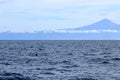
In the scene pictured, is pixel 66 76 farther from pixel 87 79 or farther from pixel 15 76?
pixel 15 76

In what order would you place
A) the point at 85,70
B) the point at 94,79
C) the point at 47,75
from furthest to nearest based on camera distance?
the point at 85,70, the point at 47,75, the point at 94,79

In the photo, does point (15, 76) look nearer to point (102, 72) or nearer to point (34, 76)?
point (34, 76)

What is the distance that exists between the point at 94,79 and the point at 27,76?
262 inches

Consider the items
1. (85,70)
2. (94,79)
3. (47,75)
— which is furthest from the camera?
(85,70)

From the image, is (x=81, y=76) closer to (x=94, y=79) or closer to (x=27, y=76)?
(x=94, y=79)

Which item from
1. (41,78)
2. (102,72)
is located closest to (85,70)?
(102,72)

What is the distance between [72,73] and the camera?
39531mm

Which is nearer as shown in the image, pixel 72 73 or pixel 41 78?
pixel 41 78

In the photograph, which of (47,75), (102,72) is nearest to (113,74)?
(102,72)

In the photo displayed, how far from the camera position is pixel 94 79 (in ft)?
114

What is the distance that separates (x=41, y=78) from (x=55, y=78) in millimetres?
1369

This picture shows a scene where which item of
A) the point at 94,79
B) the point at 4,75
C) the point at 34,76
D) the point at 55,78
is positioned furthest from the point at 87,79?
the point at 4,75

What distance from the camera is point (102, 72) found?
40156 mm

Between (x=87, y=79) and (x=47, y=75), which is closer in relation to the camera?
(x=87, y=79)
